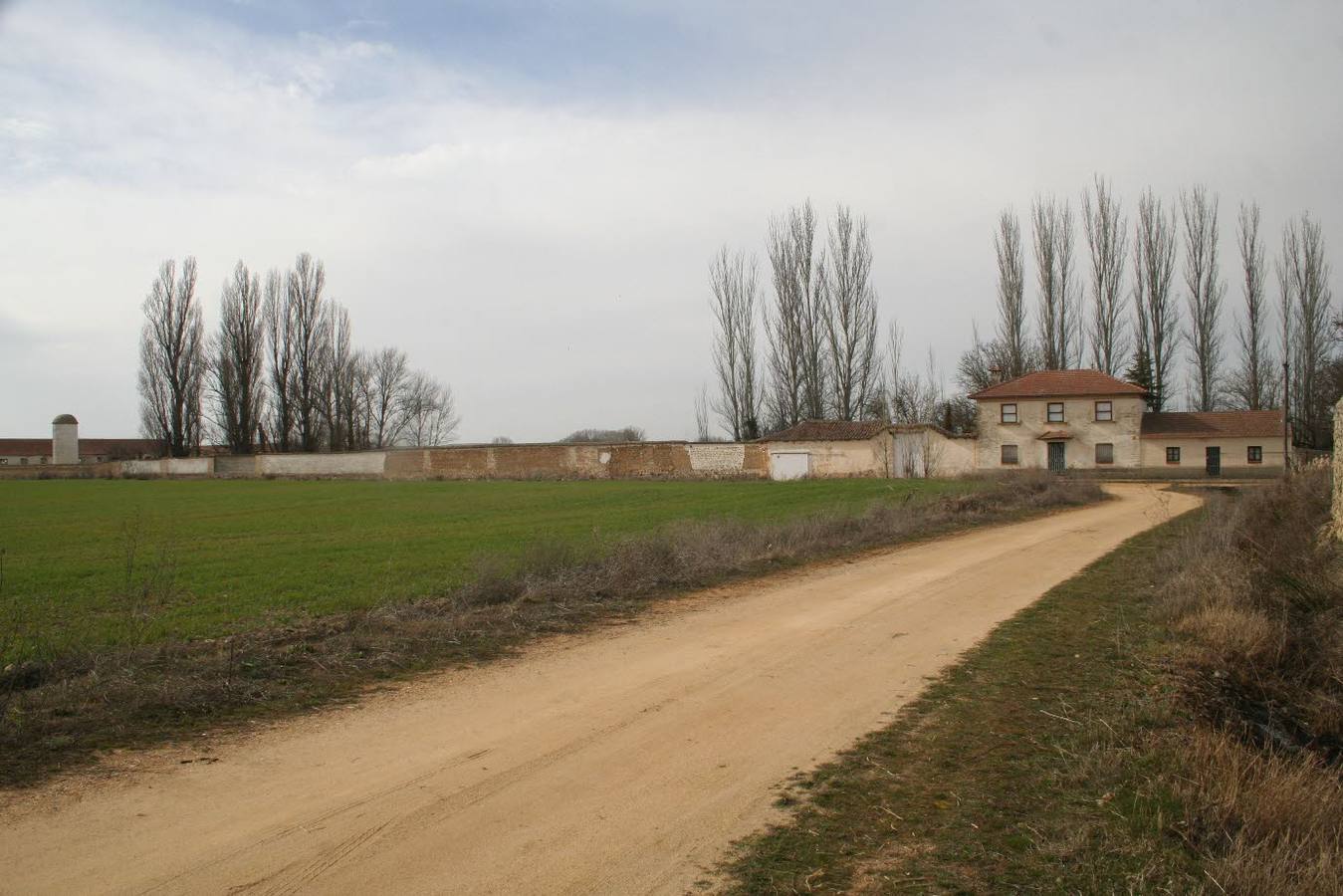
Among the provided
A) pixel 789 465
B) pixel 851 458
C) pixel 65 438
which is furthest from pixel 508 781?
pixel 65 438

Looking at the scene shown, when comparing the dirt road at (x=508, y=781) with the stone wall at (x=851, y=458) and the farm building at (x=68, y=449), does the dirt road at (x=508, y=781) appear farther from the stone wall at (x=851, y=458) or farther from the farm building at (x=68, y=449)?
the farm building at (x=68, y=449)

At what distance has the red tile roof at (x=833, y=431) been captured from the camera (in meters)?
52.7

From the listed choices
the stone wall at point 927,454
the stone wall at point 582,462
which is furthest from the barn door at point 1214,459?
the stone wall at point 582,462

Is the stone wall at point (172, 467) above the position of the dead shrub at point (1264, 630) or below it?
above

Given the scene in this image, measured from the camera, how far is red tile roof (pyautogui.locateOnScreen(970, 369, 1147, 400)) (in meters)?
Answer: 53.6

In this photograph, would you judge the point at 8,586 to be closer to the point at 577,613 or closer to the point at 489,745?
the point at 577,613

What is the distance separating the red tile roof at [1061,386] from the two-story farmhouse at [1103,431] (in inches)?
2.2

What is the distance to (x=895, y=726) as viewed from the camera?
656 centimetres

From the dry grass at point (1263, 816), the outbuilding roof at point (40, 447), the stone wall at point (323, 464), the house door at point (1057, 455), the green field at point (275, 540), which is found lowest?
the dry grass at point (1263, 816)

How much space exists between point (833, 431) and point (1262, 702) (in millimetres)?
47453

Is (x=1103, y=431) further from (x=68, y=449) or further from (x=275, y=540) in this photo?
(x=68, y=449)

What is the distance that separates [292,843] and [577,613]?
6.71m

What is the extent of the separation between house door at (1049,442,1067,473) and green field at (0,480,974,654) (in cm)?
1724

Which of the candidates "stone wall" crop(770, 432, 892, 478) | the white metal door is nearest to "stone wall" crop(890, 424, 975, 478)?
"stone wall" crop(770, 432, 892, 478)
